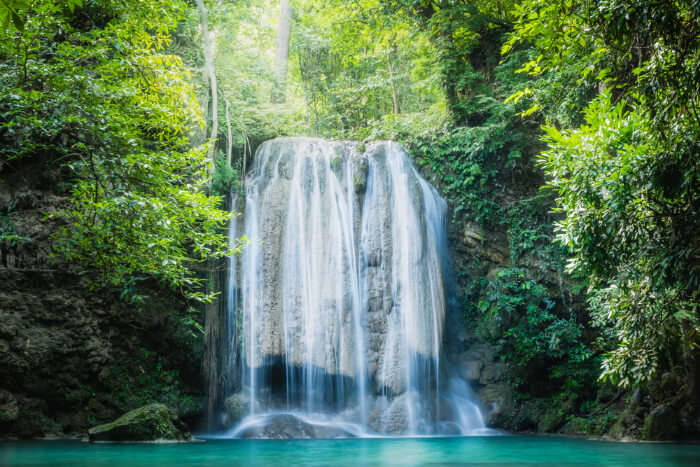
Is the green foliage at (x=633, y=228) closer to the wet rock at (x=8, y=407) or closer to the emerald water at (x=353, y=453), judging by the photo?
the emerald water at (x=353, y=453)

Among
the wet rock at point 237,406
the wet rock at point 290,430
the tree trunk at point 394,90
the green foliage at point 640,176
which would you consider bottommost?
the wet rock at point 290,430

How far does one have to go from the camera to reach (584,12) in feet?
20.6

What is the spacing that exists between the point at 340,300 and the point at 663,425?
740cm

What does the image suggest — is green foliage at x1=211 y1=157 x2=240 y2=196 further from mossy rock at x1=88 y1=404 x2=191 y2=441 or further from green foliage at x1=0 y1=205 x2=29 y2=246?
mossy rock at x1=88 y1=404 x2=191 y2=441

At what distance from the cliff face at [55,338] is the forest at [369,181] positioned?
0.04m

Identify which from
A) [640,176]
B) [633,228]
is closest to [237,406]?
[633,228]

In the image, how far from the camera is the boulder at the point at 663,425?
1010 centimetres

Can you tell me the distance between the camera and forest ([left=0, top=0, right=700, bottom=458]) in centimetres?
A: 590

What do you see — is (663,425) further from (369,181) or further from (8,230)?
(8,230)

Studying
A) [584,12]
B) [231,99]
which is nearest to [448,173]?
[231,99]

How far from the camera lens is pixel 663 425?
10.1 m

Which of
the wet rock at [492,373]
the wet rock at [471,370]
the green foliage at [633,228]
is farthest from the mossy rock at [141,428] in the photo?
the wet rock at [492,373]

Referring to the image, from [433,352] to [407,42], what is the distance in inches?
445

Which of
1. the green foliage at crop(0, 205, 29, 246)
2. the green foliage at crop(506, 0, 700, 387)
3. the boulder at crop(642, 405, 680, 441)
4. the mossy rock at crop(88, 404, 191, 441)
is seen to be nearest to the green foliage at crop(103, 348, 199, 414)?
the mossy rock at crop(88, 404, 191, 441)
